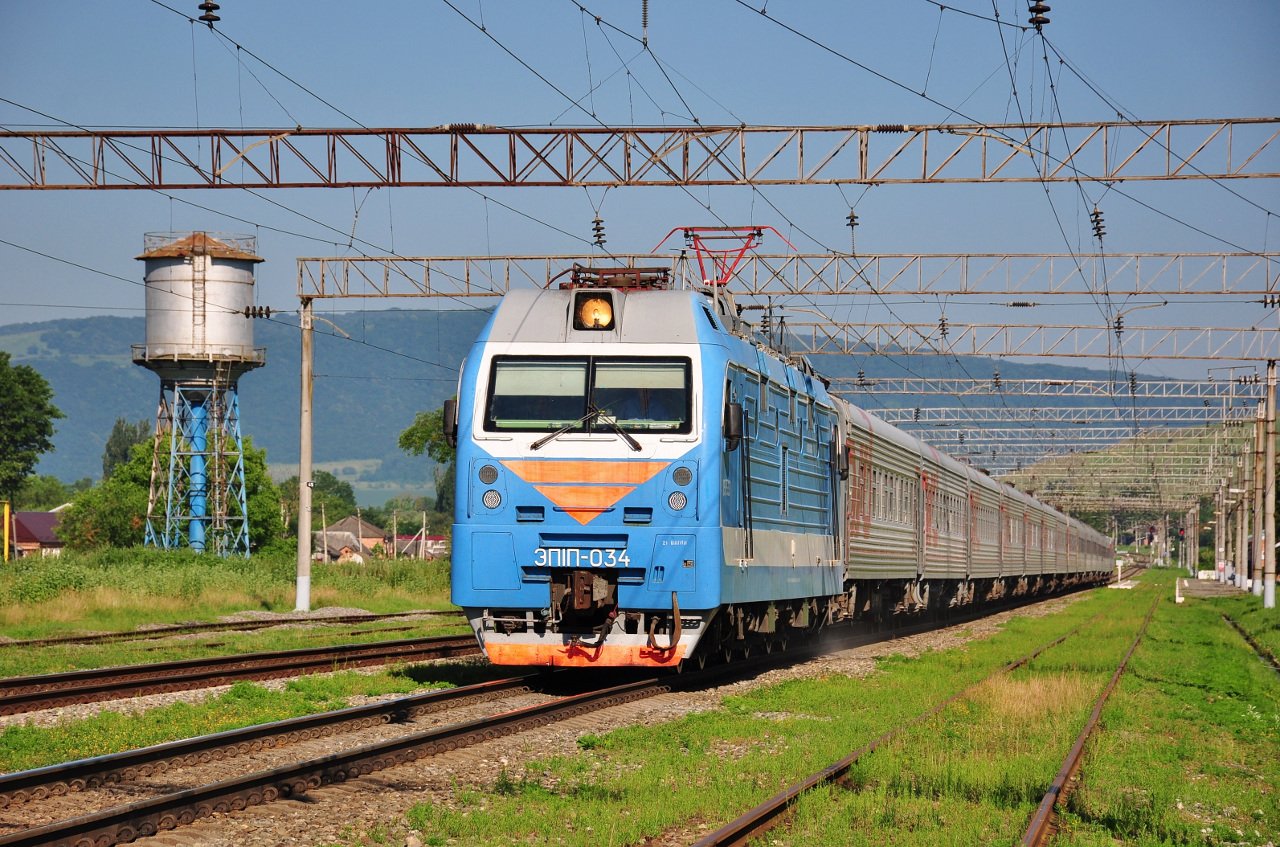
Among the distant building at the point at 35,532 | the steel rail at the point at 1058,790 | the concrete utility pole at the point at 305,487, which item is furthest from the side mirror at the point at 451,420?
the distant building at the point at 35,532

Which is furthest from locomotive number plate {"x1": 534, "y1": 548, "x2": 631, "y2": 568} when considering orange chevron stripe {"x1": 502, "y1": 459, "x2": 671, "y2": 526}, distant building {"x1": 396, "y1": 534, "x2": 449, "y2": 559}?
distant building {"x1": 396, "y1": 534, "x2": 449, "y2": 559}

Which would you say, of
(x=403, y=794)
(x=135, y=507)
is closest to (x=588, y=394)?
(x=403, y=794)

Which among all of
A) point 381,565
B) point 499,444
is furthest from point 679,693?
point 381,565

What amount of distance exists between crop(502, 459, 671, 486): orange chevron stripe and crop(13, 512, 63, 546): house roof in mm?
131166

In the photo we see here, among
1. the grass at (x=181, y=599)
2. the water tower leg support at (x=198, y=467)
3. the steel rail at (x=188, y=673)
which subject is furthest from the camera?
the water tower leg support at (x=198, y=467)

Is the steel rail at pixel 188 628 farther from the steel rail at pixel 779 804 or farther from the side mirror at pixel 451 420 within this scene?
the steel rail at pixel 779 804

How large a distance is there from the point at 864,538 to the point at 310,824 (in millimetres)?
16245

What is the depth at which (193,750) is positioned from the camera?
10.8m

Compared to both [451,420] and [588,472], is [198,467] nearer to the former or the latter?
[451,420]

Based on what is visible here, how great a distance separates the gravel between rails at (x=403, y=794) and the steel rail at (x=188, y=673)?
496 cm

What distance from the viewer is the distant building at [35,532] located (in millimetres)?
139500

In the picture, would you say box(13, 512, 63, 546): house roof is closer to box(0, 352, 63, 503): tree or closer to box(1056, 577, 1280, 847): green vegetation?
box(0, 352, 63, 503): tree

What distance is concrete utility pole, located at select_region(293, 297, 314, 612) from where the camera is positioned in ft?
112

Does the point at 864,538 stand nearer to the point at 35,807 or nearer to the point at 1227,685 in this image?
the point at 1227,685
